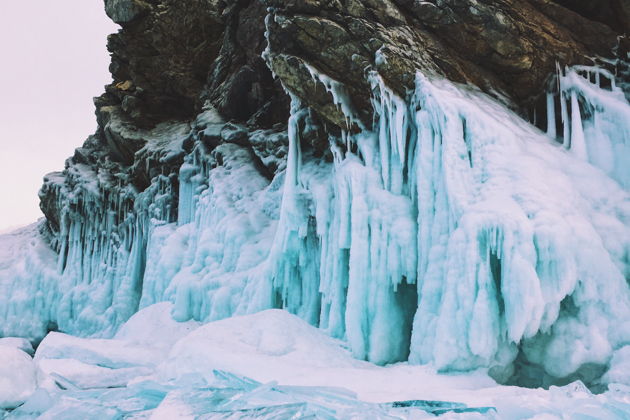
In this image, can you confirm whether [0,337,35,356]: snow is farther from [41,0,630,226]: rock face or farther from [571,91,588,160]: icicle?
[571,91,588,160]: icicle

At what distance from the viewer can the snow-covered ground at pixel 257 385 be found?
5.35 m

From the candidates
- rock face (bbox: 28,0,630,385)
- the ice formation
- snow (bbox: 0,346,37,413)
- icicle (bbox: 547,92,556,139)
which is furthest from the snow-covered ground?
icicle (bbox: 547,92,556,139)

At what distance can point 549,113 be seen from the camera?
33.5 ft

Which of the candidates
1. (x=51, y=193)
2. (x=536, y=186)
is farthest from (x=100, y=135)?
(x=536, y=186)

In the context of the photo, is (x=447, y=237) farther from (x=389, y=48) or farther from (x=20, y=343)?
(x=20, y=343)

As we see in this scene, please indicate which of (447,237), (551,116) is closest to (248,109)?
(551,116)

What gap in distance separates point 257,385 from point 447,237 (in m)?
3.70

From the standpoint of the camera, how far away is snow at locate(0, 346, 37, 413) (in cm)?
687

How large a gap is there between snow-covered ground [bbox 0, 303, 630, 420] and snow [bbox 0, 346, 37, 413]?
17 millimetres

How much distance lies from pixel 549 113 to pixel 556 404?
666cm

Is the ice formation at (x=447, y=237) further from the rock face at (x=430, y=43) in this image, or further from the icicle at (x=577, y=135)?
the rock face at (x=430, y=43)

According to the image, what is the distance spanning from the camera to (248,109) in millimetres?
16484

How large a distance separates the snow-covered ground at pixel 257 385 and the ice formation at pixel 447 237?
2.70 feet

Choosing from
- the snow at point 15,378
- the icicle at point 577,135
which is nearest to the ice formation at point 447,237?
the icicle at point 577,135
